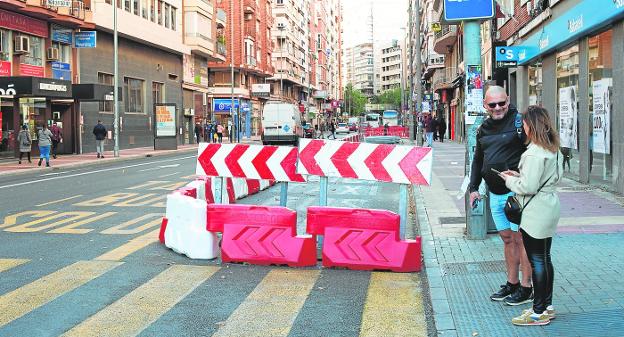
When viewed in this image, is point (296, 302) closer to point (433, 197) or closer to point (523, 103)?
point (433, 197)

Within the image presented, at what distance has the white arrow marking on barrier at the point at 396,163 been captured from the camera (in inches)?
309

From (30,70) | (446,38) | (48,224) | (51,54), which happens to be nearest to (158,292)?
(48,224)

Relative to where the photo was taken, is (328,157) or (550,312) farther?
(328,157)

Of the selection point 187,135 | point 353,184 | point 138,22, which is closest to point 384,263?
point 353,184

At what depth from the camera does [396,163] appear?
26.0 feet

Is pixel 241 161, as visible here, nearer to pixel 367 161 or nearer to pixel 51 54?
pixel 367 161

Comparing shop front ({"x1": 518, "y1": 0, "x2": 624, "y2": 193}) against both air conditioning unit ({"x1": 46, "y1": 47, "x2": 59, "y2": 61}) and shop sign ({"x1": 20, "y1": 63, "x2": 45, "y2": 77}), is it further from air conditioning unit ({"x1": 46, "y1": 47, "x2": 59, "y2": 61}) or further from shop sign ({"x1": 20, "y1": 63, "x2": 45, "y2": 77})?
air conditioning unit ({"x1": 46, "y1": 47, "x2": 59, "y2": 61})

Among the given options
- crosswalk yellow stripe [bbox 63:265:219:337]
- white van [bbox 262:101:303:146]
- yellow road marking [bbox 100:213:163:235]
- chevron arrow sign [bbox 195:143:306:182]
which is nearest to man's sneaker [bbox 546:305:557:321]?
crosswalk yellow stripe [bbox 63:265:219:337]

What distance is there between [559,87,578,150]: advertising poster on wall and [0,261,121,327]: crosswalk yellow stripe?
1185 centimetres

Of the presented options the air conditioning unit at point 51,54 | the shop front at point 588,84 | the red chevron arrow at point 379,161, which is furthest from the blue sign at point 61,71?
the red chevron arrow at point 379,161

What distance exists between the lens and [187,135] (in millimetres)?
53938

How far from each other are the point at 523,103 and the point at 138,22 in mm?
27151

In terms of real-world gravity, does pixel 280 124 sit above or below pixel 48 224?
above

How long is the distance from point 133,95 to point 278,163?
3680 centimetres
